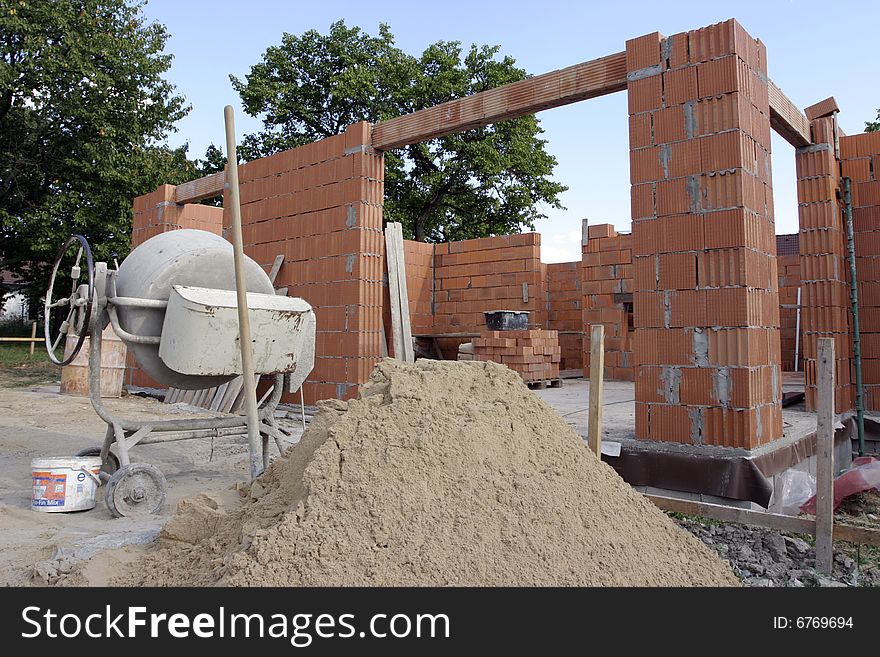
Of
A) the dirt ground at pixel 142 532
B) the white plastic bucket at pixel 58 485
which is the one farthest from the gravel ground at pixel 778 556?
the white plastic bucket at pixel 58 485

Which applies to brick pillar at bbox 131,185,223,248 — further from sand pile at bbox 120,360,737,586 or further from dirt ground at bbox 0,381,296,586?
sand pile at bbox 120,360,737,586

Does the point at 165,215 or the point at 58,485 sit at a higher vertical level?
the point at 165,215

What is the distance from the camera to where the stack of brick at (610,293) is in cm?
1174

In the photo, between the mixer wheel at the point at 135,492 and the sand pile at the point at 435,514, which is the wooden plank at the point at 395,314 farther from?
the sand pile at the point at 435,514

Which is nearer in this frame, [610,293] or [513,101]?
[513,101]

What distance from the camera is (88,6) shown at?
1692 cm

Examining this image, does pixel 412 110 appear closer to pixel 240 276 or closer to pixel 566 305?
pixel 566 305

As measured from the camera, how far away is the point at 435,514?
8.95 ft

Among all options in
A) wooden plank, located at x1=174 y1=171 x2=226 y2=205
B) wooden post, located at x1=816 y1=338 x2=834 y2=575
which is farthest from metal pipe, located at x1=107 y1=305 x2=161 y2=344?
wooden plank, located at x1=174 y1=171 x2=226 y2=205

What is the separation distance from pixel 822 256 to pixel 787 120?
5.55 ft

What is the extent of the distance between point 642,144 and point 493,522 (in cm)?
363

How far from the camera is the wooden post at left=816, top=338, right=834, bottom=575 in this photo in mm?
3350

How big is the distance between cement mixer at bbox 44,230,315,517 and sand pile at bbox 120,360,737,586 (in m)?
1.09

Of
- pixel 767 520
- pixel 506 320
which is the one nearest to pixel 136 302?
pixel 767 520
